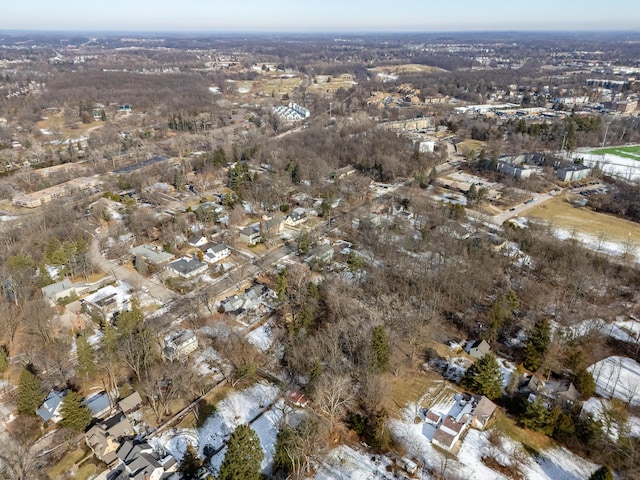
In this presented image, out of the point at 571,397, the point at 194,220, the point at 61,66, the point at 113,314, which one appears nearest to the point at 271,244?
the point at 194,220

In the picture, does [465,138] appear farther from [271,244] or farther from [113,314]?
[113,314]

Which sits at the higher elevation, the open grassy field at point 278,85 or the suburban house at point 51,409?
the open grassy field at point 278,85

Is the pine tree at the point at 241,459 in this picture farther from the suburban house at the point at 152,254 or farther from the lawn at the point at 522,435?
the suburban house at the point at 152,254

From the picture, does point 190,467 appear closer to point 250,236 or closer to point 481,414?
point 481,414

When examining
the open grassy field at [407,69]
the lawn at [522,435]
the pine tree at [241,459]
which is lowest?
the lawn at [522,435]

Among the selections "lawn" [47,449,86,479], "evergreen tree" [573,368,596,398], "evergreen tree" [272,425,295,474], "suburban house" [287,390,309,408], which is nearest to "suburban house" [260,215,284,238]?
"suburban house" [287,390,309,408]

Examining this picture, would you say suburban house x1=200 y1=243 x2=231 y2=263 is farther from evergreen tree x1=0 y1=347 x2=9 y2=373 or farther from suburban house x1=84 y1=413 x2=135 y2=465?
suburban house x1=84 y1=413 x2=135 y2=465

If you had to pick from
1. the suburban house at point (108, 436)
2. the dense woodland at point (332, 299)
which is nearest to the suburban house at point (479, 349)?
the dense woodland at point (332, 299)
